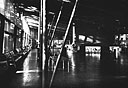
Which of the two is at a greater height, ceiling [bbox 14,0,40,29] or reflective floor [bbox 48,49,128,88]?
ceiling [bbox 14,0,40,29]

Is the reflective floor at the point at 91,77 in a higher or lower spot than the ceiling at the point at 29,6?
lower

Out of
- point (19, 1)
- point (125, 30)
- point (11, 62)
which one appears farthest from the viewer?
point (125, 30)

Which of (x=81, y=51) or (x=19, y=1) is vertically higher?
(x=19, y=1)

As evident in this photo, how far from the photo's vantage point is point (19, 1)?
16.0 meters

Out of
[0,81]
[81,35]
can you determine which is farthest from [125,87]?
[81,35]

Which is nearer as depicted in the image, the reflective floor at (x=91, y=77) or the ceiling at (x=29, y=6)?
the reflective floor at (x=91, y=77)

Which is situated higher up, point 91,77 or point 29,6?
point 29,6

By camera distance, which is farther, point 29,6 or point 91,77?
point 29,6

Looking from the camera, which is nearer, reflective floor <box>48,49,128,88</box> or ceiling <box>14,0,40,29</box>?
reflective floor <box>48,49,128,88</box>

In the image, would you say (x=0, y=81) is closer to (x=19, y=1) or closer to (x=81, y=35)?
(x=19, y=1)

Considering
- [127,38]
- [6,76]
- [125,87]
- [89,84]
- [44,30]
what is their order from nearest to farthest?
[44,30], [125,87], [89,84], [6,76], [127,38]

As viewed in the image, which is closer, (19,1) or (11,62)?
(11,62)

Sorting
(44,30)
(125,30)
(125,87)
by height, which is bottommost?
(125,87)

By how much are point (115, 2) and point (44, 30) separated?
1189cm
